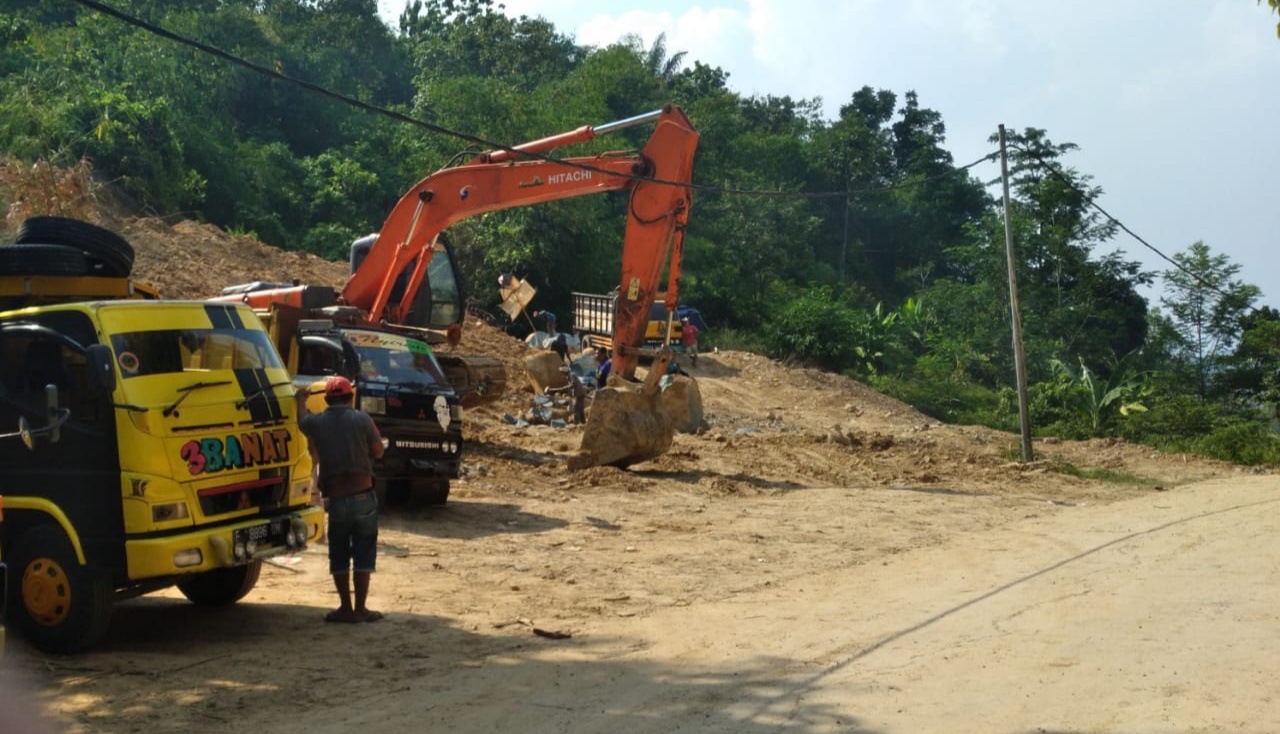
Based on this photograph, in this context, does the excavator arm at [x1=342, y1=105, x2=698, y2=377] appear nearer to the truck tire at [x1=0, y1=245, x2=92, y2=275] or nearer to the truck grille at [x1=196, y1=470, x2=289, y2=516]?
the truck tire at [x1=0, y1=245, x2=92, y2=275]

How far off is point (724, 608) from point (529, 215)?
28833mm

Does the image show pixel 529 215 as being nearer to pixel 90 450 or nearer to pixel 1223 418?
pixel 1223 418

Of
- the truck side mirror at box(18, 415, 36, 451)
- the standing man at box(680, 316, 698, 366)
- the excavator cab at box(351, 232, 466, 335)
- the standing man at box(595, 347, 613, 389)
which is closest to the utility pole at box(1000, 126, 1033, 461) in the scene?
the standing man at box(595, 347, 613, 389)

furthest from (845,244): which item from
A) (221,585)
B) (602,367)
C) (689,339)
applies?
(221,585)

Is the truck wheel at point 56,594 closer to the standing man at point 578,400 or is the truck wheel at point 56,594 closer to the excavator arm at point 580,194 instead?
the excavator arm at point 580,194

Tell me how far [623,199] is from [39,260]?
40672 mm

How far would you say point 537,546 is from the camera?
1369cm

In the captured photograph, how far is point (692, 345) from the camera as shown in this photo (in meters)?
35.3

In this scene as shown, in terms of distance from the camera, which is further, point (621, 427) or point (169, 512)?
point (621, 427)

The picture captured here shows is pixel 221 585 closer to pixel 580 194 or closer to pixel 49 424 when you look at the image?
pixel 49 424

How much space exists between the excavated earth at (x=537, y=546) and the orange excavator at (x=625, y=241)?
82 cm

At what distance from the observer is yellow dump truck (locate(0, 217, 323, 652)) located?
8.50 m

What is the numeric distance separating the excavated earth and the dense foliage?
4.94 meters

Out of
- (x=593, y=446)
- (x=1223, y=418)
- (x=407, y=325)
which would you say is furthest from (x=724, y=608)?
(x=1223, y=418)
